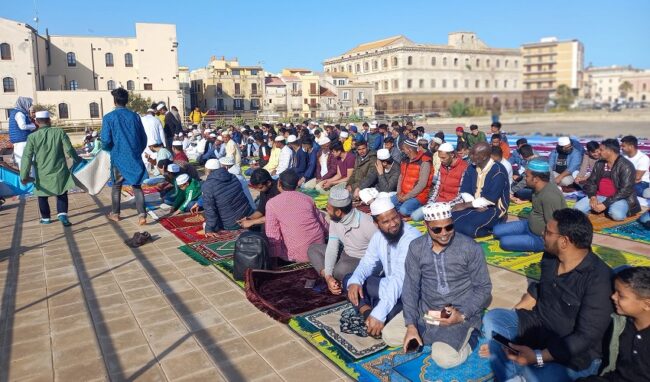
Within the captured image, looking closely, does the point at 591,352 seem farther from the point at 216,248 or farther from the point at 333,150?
the point at 333,150

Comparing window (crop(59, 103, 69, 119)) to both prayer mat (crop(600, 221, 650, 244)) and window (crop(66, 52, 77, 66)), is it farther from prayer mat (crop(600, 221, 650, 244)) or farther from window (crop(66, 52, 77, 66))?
prayer mat (crop(600, 221, 650, 244))

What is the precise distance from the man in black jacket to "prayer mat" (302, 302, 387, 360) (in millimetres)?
4634

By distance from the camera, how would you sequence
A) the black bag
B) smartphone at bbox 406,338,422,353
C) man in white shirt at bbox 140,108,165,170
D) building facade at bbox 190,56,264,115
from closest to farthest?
smartphone at bbox 406,338,422,353 → the black bag → man in white shirt at bbox 140,108,165,170 → building facade at bbox 190,56,264,115

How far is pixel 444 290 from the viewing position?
10.9ft

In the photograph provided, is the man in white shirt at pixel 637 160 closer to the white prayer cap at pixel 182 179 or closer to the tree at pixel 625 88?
the white prayer cap at pixel 182 179

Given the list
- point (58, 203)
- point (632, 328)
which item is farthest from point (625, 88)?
point (632, 328)

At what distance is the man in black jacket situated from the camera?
6656 millimetres

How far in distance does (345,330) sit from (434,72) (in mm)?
66982

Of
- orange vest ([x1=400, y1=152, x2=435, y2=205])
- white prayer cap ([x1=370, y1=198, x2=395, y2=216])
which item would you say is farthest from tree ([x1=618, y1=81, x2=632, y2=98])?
white prayer cap ([x1=370, y1=198, x2=395, y2=216])

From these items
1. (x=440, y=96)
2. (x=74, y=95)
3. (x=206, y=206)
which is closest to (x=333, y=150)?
(x=206, y=206)

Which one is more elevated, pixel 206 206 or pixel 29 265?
pixel 206 206

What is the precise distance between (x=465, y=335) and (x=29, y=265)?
5.12 meters

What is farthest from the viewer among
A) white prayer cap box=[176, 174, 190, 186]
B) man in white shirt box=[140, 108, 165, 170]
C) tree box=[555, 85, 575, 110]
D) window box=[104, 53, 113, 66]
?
tree box=[555, 85, 575, 110]

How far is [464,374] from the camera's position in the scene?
10.2ft
